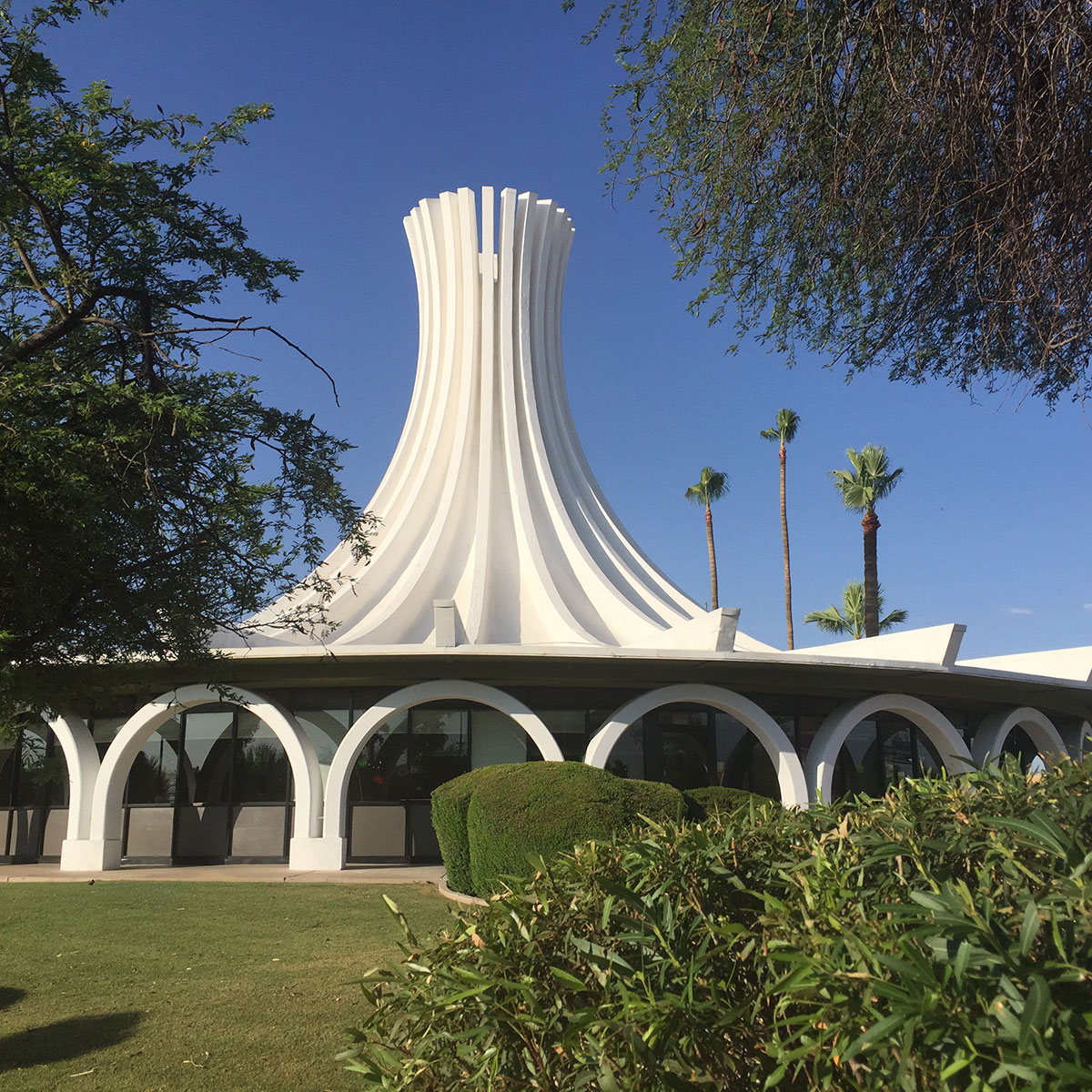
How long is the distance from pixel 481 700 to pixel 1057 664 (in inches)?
458

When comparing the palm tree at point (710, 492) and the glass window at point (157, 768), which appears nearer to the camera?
the glass window at point (157, 768)

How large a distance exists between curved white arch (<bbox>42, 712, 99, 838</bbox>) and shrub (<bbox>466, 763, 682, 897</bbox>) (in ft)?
26.7

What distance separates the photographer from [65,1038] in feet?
19.9

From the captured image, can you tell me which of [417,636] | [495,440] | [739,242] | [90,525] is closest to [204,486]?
[90,525]

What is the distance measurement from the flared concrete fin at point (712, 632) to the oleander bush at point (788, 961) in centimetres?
1110

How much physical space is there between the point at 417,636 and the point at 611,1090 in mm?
15736

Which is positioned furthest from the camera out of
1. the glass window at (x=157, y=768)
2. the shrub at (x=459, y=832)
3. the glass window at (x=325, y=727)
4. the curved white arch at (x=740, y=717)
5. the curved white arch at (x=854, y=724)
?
the glass window at (x=157, y=768)

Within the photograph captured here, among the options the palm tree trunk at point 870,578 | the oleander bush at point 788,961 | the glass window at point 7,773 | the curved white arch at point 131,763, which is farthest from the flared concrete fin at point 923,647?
the palm tree trunk at point 870,578

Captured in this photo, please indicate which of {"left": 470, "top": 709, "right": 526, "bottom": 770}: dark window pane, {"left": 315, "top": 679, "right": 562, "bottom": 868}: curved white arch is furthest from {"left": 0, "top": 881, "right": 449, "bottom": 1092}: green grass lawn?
{"left": 470, "top": 709, "right": 526, "bottom": 770}: dark window pane

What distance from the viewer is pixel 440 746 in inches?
674

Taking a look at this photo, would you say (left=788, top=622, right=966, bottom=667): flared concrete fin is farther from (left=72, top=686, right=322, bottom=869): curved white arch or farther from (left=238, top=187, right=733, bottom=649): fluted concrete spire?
(left=72, top=686, right=322, bottom=869): curved white arch

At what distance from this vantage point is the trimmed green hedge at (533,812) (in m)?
9.95

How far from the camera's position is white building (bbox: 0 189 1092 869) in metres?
15.4

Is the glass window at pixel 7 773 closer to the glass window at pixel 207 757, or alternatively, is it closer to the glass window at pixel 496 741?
the glass window at pixel 207 757
